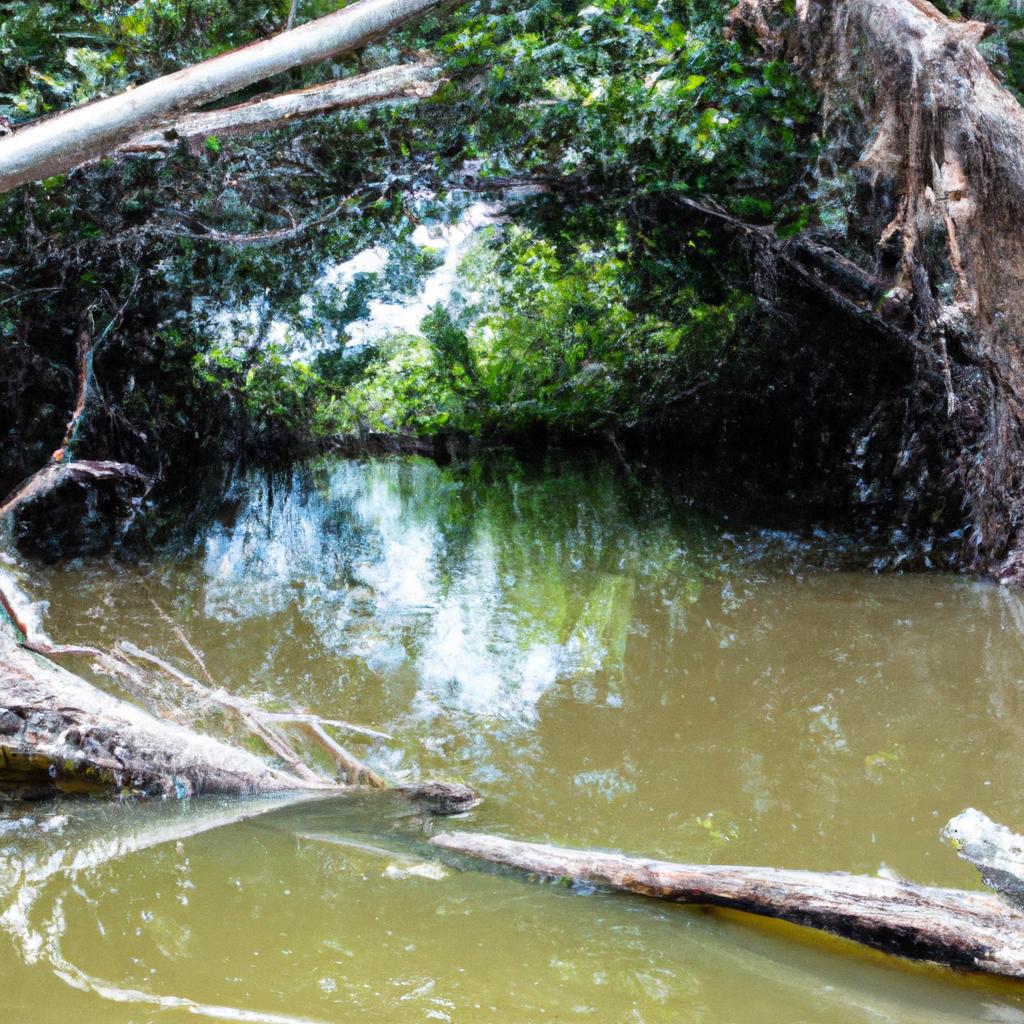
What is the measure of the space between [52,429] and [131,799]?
4.87m

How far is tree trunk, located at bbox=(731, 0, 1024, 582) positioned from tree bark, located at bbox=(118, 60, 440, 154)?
1934 millimetres

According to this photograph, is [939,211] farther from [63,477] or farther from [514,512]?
[63,477]

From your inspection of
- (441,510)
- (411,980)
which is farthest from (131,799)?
(441,510)

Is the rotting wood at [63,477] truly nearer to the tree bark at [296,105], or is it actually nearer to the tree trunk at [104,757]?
the tree bark at [296,105]

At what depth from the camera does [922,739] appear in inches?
96.7

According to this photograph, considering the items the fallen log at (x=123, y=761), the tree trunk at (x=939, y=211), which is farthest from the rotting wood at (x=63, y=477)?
the tree trunk at (x=939, y=211)

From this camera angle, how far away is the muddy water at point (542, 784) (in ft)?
4.93

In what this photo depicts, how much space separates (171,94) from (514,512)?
12.7ft

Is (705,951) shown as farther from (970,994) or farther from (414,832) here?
(414,832)

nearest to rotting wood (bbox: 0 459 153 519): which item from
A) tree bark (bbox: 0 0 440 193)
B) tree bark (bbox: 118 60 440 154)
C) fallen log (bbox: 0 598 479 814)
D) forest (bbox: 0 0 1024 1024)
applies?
forest (bbox: 0 0 1024 1024)

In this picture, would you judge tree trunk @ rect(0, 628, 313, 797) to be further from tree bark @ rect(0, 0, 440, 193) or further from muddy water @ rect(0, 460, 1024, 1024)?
tree bark @ rect(0, 0, 440, 193)

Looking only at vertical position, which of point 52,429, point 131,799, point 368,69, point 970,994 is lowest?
point 131,799

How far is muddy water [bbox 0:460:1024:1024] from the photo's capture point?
1504 mm

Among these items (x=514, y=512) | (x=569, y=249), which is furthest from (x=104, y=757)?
(x=569, y=249)
